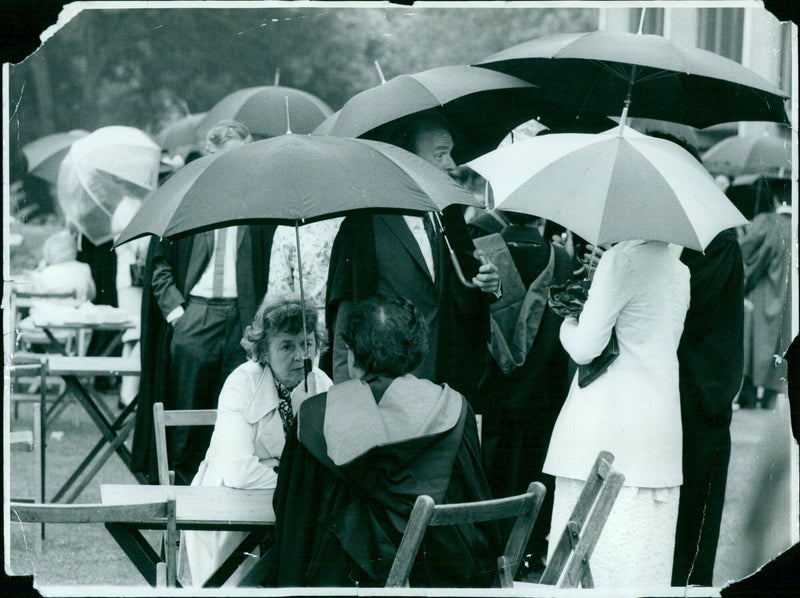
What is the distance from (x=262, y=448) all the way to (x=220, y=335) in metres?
2.04

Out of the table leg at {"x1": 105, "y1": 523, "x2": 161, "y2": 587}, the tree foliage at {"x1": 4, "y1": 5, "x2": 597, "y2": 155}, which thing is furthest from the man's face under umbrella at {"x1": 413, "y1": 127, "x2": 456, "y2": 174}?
the tree foliage at {"x1": 4, "y1": 5, "x2": 597, "y2": 155}

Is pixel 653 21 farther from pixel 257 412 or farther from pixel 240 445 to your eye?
pixel 240 445

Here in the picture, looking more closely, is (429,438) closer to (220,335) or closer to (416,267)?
(416,267)

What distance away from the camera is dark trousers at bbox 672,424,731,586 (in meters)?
4.81

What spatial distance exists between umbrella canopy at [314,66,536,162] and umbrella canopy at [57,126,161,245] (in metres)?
3.08

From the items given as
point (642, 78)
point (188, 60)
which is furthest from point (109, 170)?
point (188, 60)

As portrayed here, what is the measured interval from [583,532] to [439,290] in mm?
1629

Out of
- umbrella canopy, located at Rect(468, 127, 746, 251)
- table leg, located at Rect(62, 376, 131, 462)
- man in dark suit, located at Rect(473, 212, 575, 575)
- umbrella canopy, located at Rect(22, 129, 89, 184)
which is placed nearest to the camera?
umbrella canopy, located at Rect(468, 127, 746, 251)

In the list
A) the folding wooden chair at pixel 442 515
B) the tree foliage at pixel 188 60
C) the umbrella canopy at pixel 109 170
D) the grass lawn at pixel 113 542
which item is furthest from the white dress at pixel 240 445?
the tree foliage at pixel 188 60

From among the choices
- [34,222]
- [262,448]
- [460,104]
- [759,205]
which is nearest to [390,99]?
[460,104]

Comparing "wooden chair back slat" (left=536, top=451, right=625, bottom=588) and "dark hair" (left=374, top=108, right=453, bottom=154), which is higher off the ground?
"dark hair" (left=374, top=108, right=453, bottom=154)

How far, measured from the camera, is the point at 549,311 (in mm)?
5430

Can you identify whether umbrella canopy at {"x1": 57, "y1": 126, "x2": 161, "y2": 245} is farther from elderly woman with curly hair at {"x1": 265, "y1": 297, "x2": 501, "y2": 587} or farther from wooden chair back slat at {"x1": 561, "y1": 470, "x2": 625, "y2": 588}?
wooden chair back slat at {"x1": 561, "y1": 470, "x2": 625, "y2": 588}

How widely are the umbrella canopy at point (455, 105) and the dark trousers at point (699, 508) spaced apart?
5.26ft
